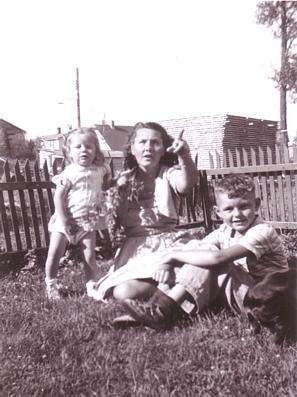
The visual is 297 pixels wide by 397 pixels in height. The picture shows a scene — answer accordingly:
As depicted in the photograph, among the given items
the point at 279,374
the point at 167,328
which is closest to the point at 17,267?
the point at 167,328

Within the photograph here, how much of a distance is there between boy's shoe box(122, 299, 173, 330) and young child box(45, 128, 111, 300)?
4.45 feet

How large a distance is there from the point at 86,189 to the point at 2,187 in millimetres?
1812

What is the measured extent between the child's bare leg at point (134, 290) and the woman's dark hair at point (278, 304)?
2.65 feet

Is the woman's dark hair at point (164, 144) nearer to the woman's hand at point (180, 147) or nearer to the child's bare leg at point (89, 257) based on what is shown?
the woman's hand at point (180, 147)

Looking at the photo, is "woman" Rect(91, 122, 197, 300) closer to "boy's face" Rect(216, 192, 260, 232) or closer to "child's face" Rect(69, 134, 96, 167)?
"boy's face" Rect(216, 192, 260, 232)

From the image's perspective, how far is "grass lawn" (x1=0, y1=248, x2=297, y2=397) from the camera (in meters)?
2.27

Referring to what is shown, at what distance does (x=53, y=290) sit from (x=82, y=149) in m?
1.25

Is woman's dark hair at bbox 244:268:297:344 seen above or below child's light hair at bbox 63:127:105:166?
below

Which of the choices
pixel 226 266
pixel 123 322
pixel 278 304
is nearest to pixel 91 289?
pixel 123 322

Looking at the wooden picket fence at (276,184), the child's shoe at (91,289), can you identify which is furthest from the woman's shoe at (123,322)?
the wooden picket fence at (276,184)

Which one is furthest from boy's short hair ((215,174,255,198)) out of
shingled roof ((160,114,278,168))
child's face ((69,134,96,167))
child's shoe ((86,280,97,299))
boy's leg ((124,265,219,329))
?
shingled roof ((160,114,278,168))

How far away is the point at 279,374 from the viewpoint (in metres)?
2.35

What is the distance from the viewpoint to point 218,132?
35.5 metres

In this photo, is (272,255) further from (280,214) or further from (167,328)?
(280,214)
